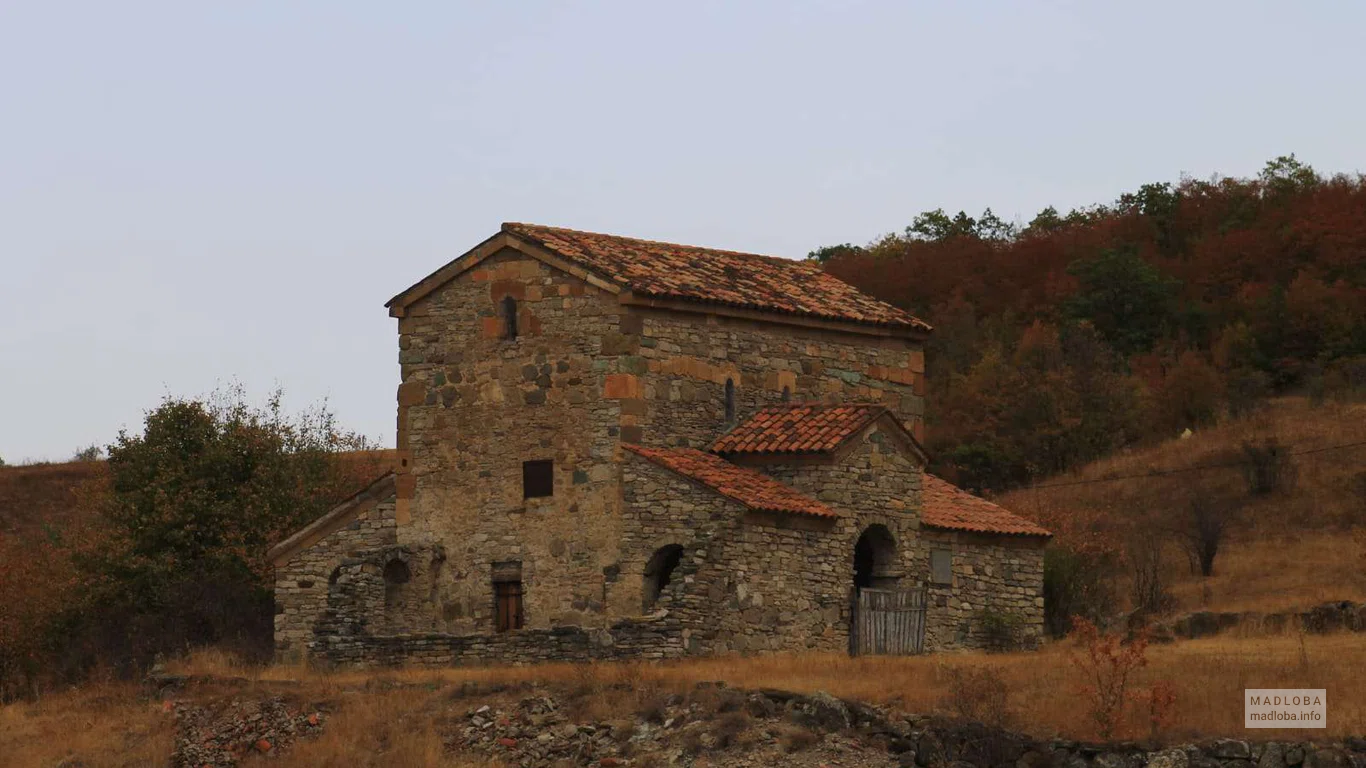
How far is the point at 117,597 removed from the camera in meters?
39.8

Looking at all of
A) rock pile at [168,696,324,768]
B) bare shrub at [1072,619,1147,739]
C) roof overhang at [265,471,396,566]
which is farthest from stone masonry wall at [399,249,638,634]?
bare shrub at [1072,619,1147,739]

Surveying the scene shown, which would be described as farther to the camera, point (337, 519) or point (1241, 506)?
point (1241, 506)

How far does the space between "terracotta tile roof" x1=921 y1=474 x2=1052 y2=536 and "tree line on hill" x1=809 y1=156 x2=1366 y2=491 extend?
23609mm

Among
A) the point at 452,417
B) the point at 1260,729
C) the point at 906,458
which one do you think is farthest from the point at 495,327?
the point at 1260,729

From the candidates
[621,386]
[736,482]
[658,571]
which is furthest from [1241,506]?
[621,386]

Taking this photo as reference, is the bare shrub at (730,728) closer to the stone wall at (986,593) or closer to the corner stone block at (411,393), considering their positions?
the stone wall at (986,593)

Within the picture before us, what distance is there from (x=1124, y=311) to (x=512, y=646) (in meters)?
45.5

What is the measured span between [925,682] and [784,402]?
809cm

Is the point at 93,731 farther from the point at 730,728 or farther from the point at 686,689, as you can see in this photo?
the point at 730,728

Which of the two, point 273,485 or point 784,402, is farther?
point 273,485

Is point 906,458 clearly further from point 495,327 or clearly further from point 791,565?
point 495,327

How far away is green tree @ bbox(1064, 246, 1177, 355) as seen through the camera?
71.6m

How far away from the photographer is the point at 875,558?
3288 centimetres

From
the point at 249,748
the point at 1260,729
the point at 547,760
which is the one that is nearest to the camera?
the point at 1260,729
